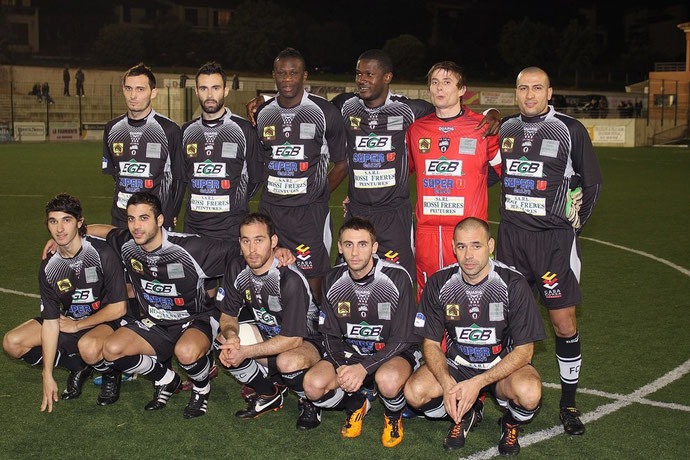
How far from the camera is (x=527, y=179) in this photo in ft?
17.5

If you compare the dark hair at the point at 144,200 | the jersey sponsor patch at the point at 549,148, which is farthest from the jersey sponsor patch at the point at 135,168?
Answer: the jersey sponsor patch at the point at 549,148

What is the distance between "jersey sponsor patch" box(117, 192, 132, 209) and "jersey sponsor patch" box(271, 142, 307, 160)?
1.26 metres

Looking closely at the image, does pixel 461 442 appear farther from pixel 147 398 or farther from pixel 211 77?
pixel 211 77

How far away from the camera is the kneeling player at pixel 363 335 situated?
491cm

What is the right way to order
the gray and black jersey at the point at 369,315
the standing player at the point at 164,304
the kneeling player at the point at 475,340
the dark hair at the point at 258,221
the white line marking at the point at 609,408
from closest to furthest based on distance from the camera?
the kneeling player at the point at 475,340 < the white line marking at the point at 609,408 < the gray and black jersey at the point at 369,315 < the dark hair at the point at 258,221 < the standing player at the point at 164,304

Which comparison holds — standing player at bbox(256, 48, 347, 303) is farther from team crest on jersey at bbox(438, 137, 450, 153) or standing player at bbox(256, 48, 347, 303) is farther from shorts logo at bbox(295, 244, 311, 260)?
team crest on jersey at bbox(438, 137, 450, 153)

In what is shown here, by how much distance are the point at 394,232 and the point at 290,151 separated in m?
1.01

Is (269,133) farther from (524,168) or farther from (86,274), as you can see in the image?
(524,168)

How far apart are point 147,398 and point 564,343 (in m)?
2.93

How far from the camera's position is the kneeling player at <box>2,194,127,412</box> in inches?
219

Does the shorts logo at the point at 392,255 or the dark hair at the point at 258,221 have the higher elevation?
the dark hair at the point at 258,221

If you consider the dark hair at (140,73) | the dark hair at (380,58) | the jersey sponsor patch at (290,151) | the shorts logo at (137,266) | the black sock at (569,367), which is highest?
the dark hair at (380,58)

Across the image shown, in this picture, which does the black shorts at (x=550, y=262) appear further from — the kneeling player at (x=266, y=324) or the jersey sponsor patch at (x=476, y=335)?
the kneeling player at (x=266, y=324)

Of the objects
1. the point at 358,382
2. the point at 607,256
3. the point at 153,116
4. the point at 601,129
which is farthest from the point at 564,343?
the point at 601,129
